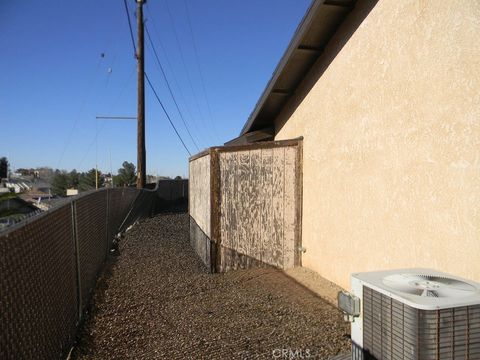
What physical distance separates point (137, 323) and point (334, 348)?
247cm

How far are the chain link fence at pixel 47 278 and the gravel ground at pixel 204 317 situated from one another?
1.33ft

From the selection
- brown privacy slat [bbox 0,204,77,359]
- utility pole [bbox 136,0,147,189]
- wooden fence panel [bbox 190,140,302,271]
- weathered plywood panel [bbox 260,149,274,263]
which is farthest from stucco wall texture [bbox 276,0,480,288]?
utility pole [bbox 136,0,147,189]

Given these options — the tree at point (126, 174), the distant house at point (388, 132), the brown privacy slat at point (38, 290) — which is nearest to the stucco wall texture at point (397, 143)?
the distant house at point (388, 132)

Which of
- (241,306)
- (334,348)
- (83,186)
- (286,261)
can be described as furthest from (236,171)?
(83,186)

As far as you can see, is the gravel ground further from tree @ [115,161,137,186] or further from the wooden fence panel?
tree @ [115,161,137,186]

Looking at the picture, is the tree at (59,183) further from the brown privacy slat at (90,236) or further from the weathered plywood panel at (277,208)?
the weathered plywood panel at (277,208)

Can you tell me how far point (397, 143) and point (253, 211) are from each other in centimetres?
351

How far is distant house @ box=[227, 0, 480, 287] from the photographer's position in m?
3.85

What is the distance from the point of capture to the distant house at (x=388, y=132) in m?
3.85

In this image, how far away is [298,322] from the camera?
16.7 ft

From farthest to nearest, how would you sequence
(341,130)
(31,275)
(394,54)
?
(341,130), (394,54), (31,275)

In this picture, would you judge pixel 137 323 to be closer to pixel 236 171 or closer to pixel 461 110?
pixel 236 171

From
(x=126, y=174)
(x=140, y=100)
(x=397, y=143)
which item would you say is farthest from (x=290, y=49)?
(x=126, y=174)

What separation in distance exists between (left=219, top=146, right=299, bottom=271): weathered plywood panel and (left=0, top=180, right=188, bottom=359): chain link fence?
2.42 m
